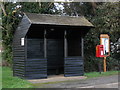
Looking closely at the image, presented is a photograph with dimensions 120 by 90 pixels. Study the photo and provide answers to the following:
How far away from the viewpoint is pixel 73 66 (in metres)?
12.2

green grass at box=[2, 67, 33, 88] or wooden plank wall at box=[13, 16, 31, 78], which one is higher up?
wooden plank wall at box=[13, 16, 31, 78]

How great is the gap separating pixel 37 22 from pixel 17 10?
6.43 meters

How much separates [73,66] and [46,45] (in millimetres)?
1994

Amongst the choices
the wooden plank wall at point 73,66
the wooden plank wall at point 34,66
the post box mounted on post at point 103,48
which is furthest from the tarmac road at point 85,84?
the post box mounted on post at point 103,48

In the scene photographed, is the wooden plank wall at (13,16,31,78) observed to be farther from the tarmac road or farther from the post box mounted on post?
the post box mounted on post

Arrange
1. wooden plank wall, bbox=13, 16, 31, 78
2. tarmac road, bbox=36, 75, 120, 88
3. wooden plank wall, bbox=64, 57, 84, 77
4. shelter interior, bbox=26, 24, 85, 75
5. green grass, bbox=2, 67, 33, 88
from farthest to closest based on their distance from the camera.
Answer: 1. shelter interior, bbox=26, 24, 85, 75
2. wooden plank wall, bbox=64, 57, 84, 77
3. wooden plank wall, bbox=13, 16, 31, 78
4. tarmac road, bbox=36, 75, 120, 88
5. green grass, bbox=2, 67, 33, 88

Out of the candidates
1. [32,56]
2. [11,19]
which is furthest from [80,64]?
[11,19]

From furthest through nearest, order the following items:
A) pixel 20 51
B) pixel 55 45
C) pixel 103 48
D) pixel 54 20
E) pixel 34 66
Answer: pixel 103 48 < pixel 55 45 < pixel 54 20 < pixel 20 51 < pixel 34 66

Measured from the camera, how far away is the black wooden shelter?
1126 centimetres

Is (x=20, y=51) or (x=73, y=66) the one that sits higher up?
(x=20, y=51)

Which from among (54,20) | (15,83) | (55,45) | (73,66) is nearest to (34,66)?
(15,83)

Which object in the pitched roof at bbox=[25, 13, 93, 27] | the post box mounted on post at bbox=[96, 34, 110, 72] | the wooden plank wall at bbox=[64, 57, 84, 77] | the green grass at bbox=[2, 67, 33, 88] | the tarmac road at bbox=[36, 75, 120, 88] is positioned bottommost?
the tarmac road at bbox=[36, 75, 120, 88]

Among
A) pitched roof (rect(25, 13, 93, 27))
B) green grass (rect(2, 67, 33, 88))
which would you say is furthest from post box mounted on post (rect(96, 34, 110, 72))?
green grass (rect(2, 67, 33, 88))

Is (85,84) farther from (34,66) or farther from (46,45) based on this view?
(46,45)
